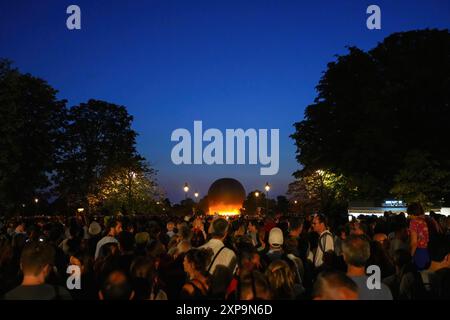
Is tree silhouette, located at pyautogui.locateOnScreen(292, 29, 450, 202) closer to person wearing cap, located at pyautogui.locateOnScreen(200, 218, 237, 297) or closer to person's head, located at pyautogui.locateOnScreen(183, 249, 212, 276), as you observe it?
person wearing cap, located at pyautogui.locateOnScreen(200, 218, 237, 297)

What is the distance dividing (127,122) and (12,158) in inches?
1250

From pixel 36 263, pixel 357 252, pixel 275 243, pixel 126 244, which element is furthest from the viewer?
pixel 126 244

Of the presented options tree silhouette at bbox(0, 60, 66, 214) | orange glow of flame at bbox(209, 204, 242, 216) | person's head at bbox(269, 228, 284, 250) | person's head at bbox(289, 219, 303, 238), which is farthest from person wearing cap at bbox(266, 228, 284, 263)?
orange glow of flame at bbox(209, 204, 242, 216)

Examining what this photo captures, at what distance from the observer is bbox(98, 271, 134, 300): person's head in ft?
14.9

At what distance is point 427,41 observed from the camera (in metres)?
33.8

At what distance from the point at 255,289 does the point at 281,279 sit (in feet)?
3.19

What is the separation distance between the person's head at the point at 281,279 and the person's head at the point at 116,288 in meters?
1.89

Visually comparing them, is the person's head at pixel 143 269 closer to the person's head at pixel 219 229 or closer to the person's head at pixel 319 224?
the person's head at pixel 219 229

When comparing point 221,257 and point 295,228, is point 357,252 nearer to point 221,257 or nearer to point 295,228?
point 221,257

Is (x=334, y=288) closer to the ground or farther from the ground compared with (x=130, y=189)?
closer to the ground

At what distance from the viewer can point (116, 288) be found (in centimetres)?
455

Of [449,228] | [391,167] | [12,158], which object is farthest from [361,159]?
[12,158]

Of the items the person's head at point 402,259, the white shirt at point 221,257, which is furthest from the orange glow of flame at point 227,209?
the person's head at point 402,259

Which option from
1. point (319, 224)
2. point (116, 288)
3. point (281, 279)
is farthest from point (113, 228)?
point (116, 288)
